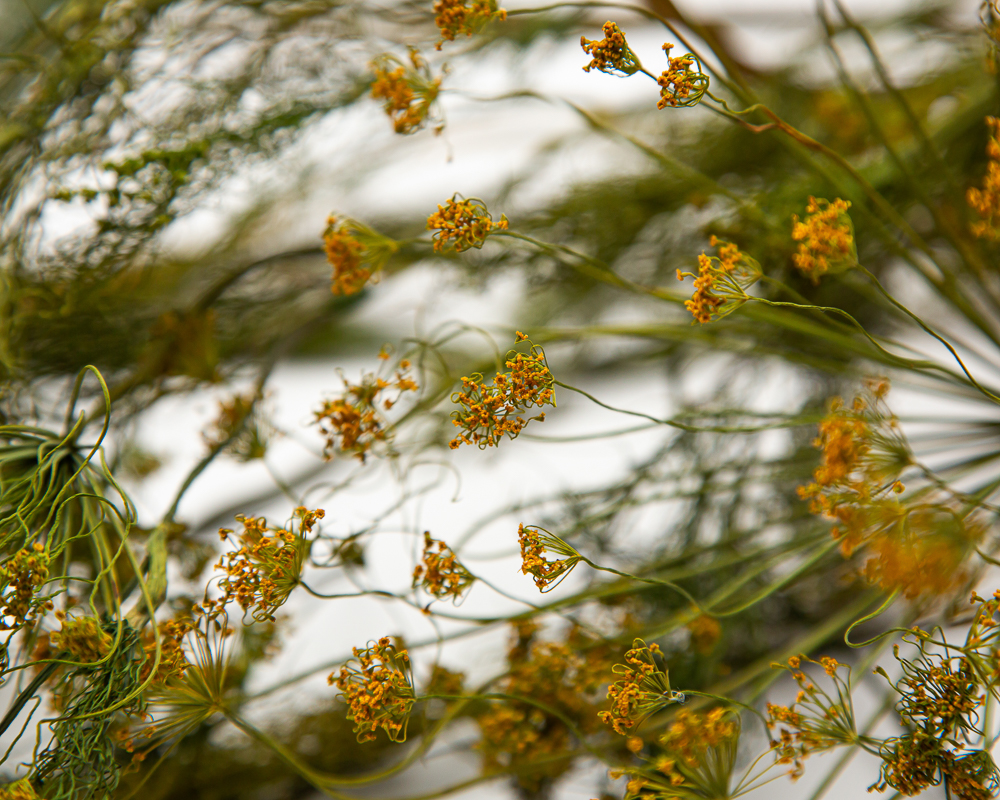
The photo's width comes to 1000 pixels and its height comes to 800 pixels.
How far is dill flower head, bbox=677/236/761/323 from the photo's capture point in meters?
0.33

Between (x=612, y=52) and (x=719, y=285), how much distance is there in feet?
0.42

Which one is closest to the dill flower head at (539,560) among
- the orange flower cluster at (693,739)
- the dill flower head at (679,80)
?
the orange flower cluster at (693,739)

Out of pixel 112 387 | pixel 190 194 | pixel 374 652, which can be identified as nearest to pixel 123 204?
pixel 190 194

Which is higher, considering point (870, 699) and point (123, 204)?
point (123, 204)

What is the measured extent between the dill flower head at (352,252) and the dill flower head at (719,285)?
0.19m

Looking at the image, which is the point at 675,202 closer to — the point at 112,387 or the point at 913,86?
the point at 913,86

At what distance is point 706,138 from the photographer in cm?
83

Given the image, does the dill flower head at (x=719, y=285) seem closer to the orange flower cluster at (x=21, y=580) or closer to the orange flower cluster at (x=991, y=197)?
the orange flower cluster at (x=991, y=197)

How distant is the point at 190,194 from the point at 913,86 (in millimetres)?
856

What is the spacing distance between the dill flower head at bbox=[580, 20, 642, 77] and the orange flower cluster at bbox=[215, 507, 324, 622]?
27 centimetres

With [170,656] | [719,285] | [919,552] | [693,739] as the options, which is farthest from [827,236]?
[170,656]

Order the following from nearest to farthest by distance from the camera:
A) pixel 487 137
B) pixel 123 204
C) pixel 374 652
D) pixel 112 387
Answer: pixel 374 652 < pixel 123 204 < pixel 112 387 < pixel 487 137

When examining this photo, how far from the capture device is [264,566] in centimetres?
37

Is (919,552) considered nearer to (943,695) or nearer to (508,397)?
(943,695)
